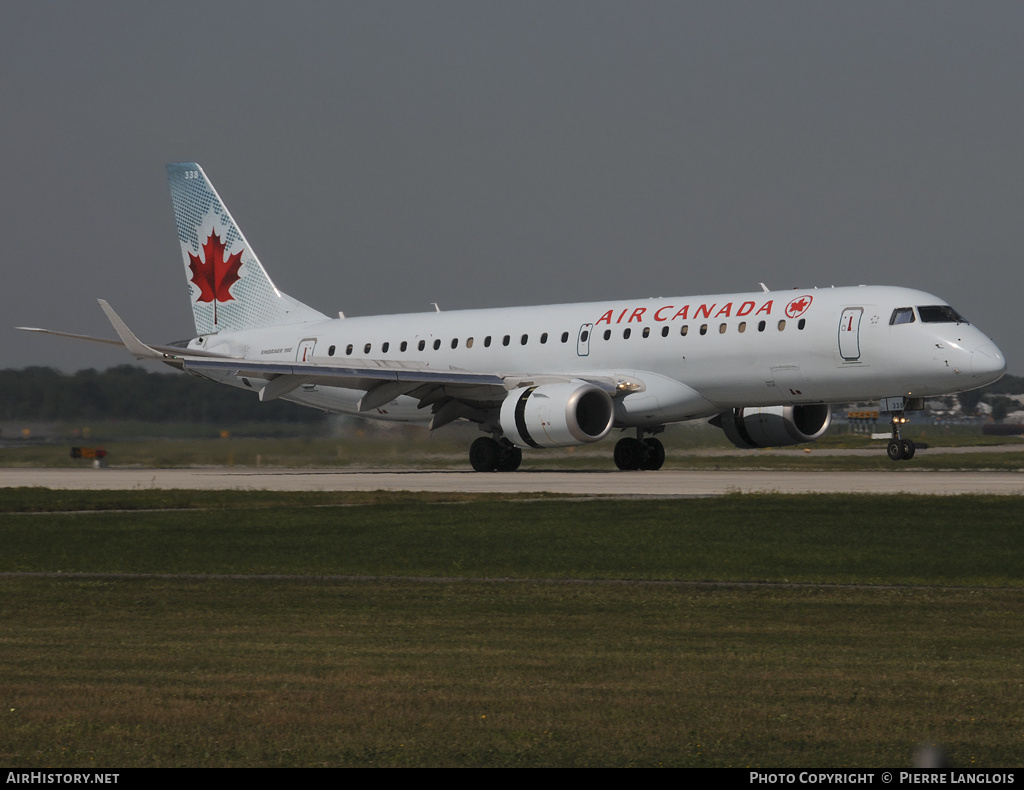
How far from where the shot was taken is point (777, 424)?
120 ft

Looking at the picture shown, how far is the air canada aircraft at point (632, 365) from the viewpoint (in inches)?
1250

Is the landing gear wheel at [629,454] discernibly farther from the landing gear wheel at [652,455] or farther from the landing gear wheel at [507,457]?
the landing gear wheel at [507,457]

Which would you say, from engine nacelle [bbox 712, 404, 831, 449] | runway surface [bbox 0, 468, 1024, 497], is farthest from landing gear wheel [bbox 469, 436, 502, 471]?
engine nacelle [bbox 712, 404, 831, 449]

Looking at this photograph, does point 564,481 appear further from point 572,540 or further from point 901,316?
point 572,540

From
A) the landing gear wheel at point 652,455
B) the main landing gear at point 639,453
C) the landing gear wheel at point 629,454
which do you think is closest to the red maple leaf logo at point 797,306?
the main landing gear at point 639,453

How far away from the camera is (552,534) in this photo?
1869cm

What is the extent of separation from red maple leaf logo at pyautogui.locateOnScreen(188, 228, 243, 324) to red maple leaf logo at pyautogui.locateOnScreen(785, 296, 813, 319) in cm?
1966

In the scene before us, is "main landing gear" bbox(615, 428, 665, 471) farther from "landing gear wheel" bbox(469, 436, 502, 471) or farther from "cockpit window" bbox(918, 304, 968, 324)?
"cockpit window" bbox(918, 304, 968, 324)

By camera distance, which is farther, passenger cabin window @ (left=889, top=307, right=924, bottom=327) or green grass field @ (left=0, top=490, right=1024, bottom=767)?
passenger cabin window @ (left=889, top=307, right=924, bottom=327)

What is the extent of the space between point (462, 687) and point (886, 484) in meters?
20.8

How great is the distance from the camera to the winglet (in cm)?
3575

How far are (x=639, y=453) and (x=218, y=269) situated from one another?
16133mm

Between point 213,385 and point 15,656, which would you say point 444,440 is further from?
point 15,656
